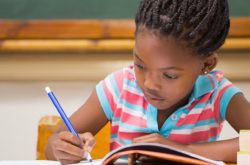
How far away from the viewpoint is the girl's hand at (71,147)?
0.86 metres

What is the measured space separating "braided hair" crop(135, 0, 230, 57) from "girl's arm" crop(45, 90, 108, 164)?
26 centimetres

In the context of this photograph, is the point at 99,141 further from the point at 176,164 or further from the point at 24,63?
the point at 176,164

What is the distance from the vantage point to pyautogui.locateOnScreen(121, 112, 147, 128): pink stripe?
1084 mm

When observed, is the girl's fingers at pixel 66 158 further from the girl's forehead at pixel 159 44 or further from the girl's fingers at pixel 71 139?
the girl's forehead at pixel 159 44

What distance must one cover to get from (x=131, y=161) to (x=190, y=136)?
486mm

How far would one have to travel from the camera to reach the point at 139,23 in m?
0.92

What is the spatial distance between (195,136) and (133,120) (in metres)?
0.15

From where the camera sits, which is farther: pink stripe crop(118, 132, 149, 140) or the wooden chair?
the wooden chair

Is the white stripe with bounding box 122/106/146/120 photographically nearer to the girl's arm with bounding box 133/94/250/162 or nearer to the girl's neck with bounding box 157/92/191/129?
the girl's neck with bounding box 157/92/191/129

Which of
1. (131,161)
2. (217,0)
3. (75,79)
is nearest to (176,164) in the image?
(131,161)

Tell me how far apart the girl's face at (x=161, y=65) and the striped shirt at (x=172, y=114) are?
0.17m

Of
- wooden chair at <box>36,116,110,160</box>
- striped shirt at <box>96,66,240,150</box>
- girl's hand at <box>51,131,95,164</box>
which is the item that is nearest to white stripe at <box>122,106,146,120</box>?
striped shirt at <box>96,66,240,150</box>

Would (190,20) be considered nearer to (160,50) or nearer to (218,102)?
(160,50)

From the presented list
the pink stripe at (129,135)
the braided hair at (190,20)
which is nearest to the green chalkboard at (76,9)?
the pink stripe at (129,135)
